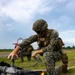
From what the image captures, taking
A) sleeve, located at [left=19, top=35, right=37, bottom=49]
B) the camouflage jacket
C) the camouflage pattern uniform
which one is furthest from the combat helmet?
sleeve, located at [left=19, top=35, right=37, bottom=49]

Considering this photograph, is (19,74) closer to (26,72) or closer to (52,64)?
(26,72)

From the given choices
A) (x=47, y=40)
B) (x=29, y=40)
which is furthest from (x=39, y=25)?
(x=29, y=40)

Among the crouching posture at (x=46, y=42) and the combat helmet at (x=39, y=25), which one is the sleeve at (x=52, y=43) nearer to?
the crouching posture at (x=46, y=42)

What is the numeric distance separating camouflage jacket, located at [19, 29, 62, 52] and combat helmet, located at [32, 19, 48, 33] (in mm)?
275

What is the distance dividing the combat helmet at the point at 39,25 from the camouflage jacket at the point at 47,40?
0.27 meters

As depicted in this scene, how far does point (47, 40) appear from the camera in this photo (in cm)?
817

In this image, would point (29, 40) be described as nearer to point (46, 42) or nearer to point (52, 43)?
point (46, 42)

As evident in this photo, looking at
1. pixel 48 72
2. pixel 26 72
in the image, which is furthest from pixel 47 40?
pixel 26 72

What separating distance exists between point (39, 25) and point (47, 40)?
0.53 m

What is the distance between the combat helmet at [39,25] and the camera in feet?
25.8

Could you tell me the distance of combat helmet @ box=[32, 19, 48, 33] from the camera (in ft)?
25.8

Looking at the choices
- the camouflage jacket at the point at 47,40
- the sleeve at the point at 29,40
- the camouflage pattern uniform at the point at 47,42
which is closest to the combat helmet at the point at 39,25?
the camouflage pattern uniform at the point at 47,42

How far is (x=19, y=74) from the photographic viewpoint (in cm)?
623

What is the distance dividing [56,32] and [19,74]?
2.25m
